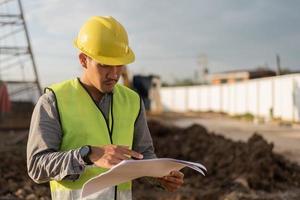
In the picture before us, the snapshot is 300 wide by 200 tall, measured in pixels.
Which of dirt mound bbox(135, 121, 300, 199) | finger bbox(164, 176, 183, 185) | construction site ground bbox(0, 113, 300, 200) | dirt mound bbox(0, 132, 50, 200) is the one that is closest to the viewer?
finger bbox(164, 176, 183, 185)

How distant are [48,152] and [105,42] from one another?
1.70 feet

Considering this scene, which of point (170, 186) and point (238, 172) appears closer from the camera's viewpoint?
point (170, 186)

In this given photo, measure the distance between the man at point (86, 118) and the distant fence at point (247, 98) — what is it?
1100 inches

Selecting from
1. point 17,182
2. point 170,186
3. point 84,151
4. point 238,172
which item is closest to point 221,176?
point 238,172

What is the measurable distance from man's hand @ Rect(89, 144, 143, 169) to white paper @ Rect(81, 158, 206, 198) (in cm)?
3

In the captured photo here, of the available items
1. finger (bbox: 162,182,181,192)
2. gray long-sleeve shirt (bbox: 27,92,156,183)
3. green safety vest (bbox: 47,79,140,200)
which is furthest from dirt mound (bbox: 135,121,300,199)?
gray long-sleeve shirt (bbox: 27,92,156,183)

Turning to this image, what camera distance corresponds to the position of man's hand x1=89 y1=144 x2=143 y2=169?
→ 2.08m

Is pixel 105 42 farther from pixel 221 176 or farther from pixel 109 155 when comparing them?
pixel 221 176

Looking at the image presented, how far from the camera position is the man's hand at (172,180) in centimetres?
250

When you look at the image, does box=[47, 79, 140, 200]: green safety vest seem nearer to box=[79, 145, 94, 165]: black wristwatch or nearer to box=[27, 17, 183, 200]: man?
box=[27, 17, 183, 200]: man

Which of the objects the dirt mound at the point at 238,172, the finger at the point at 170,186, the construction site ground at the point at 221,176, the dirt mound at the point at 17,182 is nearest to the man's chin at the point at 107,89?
the finger at the point at 170,186

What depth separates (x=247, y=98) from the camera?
40.9m

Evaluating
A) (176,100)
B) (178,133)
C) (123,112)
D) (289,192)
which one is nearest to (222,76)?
(176,100)

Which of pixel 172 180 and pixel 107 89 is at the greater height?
pixel 107 89
